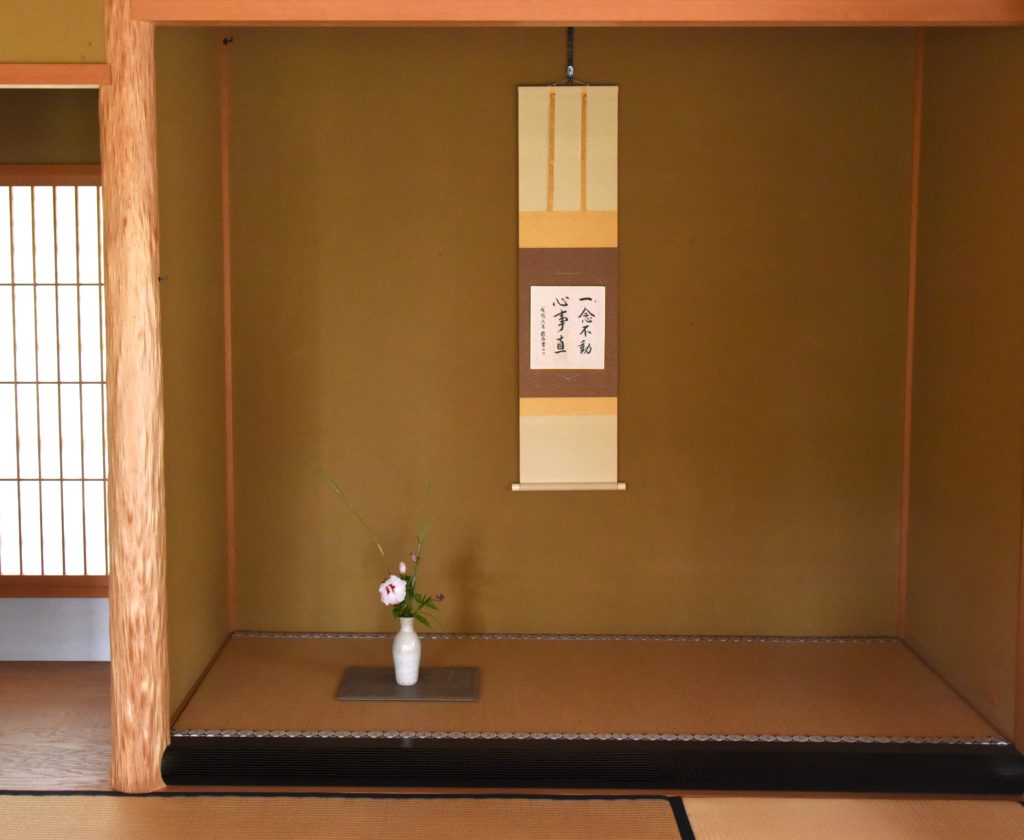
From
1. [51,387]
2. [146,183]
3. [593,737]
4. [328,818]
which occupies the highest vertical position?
[146,183]

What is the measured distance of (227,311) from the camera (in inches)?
169

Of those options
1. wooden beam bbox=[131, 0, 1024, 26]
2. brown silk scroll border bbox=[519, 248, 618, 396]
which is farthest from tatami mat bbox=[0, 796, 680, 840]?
wooden beam bbox=[131, 0, 1024, 26]

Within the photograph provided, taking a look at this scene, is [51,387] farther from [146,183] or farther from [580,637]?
[580,637]

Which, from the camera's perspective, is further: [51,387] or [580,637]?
[51,387]

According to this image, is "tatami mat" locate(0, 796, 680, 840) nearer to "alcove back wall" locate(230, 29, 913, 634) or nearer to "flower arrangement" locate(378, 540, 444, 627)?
"flower arrangement" locate(378, 540, 444, 627)

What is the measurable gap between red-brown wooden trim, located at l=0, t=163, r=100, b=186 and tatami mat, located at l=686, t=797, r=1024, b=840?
11.7 feet

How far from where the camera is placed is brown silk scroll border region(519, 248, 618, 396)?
13.9 feet

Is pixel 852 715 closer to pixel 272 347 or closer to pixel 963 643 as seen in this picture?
pixel 963 643

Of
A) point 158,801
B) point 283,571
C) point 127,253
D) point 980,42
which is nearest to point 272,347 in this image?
point 283,571

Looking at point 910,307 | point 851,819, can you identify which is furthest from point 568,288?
point 851,819

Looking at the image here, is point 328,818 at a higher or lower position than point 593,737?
lower

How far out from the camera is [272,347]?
4320 mm

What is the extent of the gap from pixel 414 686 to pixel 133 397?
1.49 metres

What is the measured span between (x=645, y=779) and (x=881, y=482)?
1.84m
